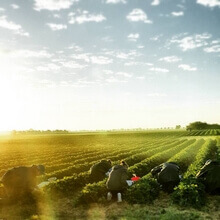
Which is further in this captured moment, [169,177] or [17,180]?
[169,177]

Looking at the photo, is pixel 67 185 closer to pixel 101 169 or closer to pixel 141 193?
pixel 101 169

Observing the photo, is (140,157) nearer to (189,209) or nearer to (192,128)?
(189,209)

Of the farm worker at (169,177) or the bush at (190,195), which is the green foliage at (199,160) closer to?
the farm worker at (169,177)

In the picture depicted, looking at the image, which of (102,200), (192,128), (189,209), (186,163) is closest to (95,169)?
(102,200)

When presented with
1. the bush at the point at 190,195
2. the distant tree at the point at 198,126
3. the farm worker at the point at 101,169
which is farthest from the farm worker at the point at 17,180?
the distant tree at the point at 198,126

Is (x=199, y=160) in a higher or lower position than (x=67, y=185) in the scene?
higher

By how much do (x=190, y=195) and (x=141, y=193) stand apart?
205 cm

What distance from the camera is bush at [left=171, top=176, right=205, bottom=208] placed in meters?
12.0

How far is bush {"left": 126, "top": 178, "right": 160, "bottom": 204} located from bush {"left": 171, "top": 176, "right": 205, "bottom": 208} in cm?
102

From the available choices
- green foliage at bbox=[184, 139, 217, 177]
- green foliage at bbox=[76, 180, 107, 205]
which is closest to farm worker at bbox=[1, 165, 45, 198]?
green foliage at bbox=[76, 180, 107, 205]

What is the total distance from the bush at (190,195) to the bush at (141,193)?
1.02m

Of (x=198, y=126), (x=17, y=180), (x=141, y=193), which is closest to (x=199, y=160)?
(x=141, y=193)

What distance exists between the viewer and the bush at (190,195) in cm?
1196

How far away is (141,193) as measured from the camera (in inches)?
507
